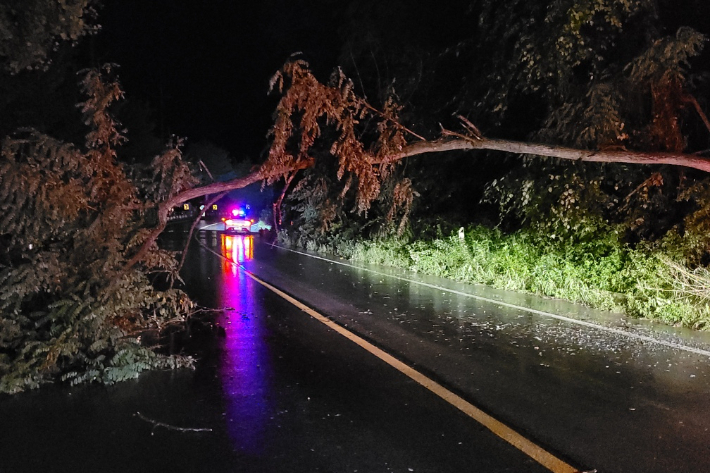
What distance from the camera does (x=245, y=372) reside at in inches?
280

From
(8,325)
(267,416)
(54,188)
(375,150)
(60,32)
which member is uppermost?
(60,32)

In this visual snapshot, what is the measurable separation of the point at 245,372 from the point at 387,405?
198cm

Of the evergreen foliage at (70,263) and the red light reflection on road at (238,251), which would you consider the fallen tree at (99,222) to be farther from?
the red light reflection on road at (238,251)

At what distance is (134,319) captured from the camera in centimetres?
879

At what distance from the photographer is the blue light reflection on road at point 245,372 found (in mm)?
5320

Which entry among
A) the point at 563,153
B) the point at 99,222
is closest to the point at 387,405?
the point at 99,222

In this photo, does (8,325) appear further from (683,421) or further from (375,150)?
(683,421)

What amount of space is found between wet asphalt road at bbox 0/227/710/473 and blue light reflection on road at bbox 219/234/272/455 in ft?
0.08

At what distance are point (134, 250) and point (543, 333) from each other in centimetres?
606

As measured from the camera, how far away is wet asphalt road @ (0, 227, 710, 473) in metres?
4.78

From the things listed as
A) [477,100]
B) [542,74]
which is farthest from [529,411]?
[477,100]

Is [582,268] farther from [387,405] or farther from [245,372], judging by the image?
[245,372]

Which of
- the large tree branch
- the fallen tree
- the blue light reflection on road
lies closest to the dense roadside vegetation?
the large tree branch

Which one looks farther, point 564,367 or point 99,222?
point 99,222
